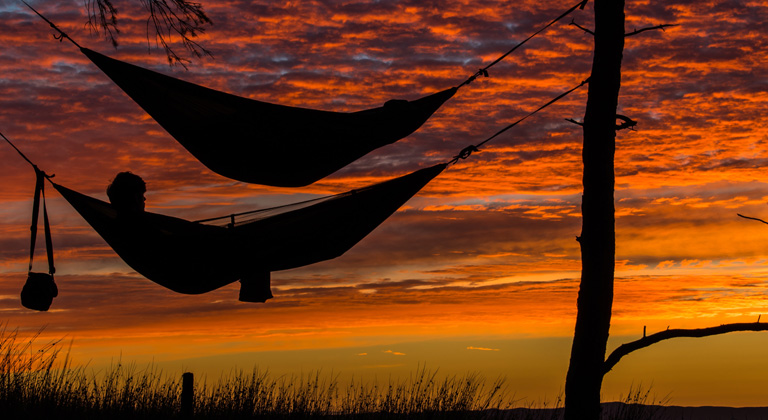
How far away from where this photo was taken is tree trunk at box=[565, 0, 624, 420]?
3.70 metres

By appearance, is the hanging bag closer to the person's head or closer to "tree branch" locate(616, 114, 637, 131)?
the person's head

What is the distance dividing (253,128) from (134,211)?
0.79 meters

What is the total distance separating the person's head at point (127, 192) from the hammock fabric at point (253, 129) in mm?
523

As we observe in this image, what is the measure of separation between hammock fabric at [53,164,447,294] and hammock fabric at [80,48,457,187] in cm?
25

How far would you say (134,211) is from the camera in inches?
136

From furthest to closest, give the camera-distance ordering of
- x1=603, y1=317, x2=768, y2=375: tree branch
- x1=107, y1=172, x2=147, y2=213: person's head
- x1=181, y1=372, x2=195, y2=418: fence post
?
x1=181, y1=372, x2=195, y2=418: fence post → x1=603, y1=317, x2=768, y2=375: tree branch → x1=107, y1=172, x2=147, y2=213: person's head

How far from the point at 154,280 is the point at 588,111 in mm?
2747

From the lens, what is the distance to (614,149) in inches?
149

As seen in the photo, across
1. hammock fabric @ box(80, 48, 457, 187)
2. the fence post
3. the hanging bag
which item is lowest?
the fence post

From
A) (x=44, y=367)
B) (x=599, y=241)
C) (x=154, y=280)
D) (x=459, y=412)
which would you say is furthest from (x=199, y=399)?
(x=599, y=241)

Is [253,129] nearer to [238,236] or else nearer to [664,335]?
[238,236]

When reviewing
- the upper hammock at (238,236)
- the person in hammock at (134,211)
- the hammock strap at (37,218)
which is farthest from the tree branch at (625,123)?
the hammock strap at (37,218)

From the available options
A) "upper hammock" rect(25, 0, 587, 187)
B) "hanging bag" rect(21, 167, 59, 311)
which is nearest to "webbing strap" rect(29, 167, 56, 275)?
"hanging bag" rect(21, 167, 59, 311)

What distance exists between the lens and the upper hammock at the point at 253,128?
336 cm
